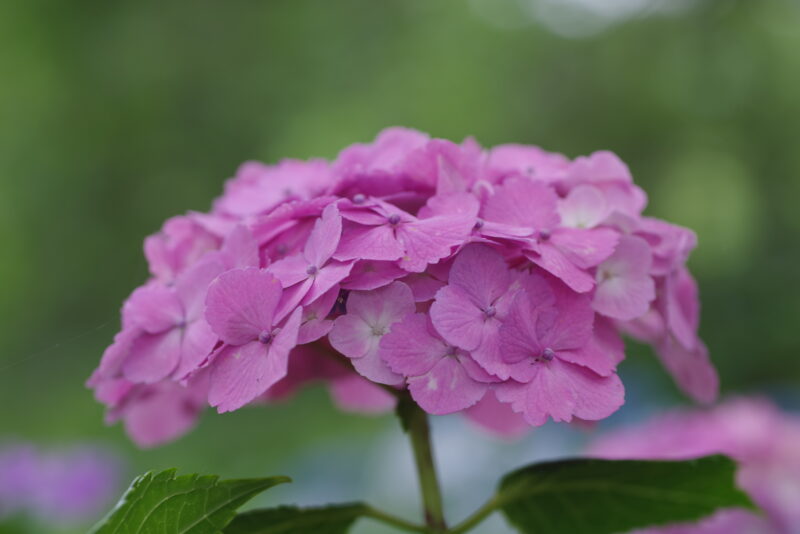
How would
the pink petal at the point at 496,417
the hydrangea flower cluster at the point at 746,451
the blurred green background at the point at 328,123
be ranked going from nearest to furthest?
1. the pink petal at the point at 496,417
2. the hydrangea flower cluster at the point at 746,451
3. the blurred green background at the point at 328,123

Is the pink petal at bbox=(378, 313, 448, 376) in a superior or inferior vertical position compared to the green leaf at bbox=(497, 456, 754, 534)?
superior

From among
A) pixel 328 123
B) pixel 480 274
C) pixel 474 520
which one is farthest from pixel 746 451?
pixel 328 123

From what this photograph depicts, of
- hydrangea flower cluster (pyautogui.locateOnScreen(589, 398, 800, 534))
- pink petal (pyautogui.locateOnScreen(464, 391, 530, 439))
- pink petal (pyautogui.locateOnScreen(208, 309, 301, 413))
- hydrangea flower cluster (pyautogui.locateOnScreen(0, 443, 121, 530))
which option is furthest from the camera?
hydrangea flower cluster (pyautogui.locateOnScreen(0, 443, 121, 530))

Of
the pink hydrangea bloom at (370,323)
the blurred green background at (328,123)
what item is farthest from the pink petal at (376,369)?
the blurred green background at (328,123)

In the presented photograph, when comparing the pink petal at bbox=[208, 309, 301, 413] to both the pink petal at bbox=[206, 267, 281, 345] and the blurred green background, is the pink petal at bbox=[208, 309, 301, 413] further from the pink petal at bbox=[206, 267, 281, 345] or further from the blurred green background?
the blurred green background

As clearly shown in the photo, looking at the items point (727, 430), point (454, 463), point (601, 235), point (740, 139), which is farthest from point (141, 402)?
point (740, 139)

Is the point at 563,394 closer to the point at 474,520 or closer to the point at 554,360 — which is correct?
the point at 554,360

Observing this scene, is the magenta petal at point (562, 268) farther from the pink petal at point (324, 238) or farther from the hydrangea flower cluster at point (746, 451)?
the hydrangea flower cluster at point (746, 451)

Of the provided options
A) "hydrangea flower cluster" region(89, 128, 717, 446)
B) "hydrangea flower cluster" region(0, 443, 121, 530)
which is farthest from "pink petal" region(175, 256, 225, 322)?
"hydrangea flower cluster" region(0, 443, 121, 530)
